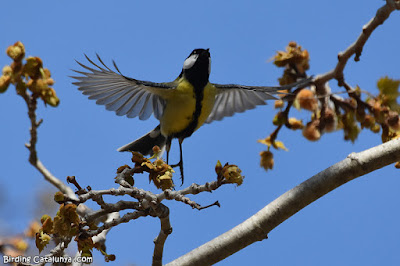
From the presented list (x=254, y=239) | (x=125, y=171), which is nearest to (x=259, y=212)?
(x=254, y=239)

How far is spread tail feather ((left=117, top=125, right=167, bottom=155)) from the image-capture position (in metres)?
4.78

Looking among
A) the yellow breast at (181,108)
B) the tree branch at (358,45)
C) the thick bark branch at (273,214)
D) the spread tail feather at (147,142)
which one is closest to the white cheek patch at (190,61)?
the yellow breast at (181,108)

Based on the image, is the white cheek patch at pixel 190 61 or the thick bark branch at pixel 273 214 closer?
the thick bark branch at pixel 273 214

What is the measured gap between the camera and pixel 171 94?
4254 millimetres

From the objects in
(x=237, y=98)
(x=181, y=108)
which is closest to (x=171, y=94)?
(x=181, y=108)

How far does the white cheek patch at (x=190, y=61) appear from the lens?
4.52m

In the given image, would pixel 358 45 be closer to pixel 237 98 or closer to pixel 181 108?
pixel 181 108

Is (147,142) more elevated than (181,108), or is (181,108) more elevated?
(147,142)

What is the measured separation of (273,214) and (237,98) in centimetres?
227

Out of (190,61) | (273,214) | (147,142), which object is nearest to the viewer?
(273,214)

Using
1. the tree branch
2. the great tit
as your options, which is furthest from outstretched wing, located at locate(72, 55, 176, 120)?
the tree branch

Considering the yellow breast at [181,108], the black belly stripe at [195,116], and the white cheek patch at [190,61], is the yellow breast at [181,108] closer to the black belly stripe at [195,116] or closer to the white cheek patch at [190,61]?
the black belly stripe at [195,116]

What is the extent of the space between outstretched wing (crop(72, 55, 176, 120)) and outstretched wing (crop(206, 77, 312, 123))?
23.3 inches

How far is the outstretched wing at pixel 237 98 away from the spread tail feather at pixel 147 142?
0.54 meters
